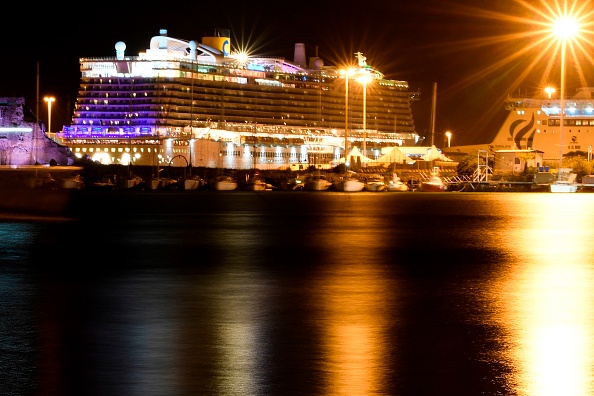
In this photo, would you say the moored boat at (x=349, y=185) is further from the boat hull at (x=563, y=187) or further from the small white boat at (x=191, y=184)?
the boat hull at (x=563, y=187)

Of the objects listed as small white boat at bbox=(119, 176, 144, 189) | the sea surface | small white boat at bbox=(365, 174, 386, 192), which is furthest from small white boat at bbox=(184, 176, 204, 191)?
the sea surface

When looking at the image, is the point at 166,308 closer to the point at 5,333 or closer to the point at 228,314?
the point at 228,314

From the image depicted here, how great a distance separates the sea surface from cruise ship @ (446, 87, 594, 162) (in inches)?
2506

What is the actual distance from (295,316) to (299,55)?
318 feet

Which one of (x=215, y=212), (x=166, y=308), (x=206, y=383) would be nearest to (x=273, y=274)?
(x=166, y=308)

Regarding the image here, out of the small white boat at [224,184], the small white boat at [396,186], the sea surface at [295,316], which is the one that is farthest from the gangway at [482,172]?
the sea surface at [295,316]

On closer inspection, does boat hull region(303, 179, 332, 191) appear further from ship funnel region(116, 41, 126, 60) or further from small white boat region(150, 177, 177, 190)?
ship funnel region(116, 41, 126, 60)

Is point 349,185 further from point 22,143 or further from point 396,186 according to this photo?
point 22,143

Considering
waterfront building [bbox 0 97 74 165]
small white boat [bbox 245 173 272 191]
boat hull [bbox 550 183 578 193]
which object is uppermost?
waterfront building [bbox 0 97 74 165]

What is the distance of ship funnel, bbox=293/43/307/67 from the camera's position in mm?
102625

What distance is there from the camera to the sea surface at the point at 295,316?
6176mm

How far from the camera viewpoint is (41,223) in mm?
22188

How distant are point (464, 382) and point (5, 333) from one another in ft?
12.4

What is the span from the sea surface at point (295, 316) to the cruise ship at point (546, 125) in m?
63.6
